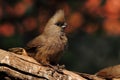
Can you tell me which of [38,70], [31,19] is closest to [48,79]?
[38,70]

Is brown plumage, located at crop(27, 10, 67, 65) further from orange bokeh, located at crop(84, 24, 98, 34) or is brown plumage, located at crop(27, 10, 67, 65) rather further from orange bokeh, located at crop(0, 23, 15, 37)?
orange bokeh, located at crop(84, 24, 98, 34)

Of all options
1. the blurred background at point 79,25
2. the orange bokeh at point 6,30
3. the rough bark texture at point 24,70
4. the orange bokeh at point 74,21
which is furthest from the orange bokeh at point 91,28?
the rough bark texture at point 24,70

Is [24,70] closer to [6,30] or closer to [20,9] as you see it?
[6,30]

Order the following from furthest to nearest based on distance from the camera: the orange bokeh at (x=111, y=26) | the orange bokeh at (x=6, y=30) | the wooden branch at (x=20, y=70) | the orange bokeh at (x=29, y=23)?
1. the orange bokeh at (x=111, y=26)
2. the orange bokeh at (x=29, y=23)
3. the orange bokeh at (x=6, y=30)
4. the wooden branch at (x=20, y=70)

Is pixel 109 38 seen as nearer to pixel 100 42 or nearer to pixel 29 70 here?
pixel 100 42

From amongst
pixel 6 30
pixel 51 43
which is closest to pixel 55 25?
pixel 51 43

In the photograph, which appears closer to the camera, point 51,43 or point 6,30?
point 51,43

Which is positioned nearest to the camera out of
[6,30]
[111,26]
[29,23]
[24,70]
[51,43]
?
[24,70]

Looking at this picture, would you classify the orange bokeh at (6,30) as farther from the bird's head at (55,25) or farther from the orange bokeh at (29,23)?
the bird's head at (55,25)
